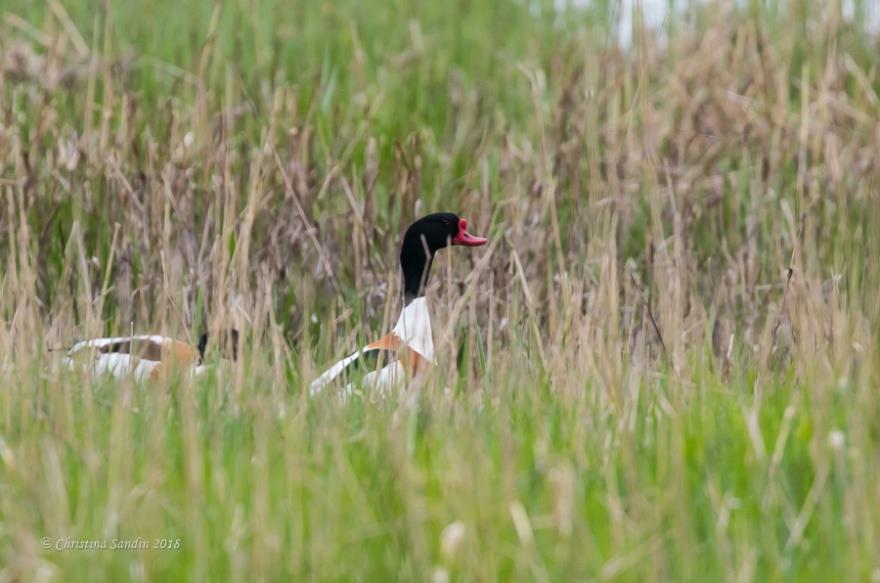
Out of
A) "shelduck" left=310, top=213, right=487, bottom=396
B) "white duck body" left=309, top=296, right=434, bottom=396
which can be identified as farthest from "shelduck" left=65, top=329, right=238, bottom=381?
"shelduck" left=310, top=213, right=487, bottom=396

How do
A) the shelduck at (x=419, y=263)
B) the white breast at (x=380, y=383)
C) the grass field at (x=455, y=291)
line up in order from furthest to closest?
the shelduck at (x=419, y=263)
the white breast at (x=380, y=383)
the grass field at (x=455, y=291)

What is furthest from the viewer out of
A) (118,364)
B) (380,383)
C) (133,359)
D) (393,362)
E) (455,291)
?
(455,291)

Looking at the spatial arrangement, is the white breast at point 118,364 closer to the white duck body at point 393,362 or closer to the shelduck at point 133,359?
the shelduck at point 133,359

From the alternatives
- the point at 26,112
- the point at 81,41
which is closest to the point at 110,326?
the point at 26,112

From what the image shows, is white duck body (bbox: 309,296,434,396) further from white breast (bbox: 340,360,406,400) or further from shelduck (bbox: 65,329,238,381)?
shelduck (bbox: 65,329,238,381)

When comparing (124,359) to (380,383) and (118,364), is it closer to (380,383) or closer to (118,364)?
(118,364)

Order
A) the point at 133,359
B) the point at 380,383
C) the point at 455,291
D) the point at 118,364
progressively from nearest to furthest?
1. the point at 133,359
2. the point at 380,383
3. the point at 118,364
4. the point at 455,291

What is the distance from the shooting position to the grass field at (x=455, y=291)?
2338 mm

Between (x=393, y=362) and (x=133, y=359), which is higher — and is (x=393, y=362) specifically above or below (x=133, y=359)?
below

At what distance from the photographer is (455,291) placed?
198 inches

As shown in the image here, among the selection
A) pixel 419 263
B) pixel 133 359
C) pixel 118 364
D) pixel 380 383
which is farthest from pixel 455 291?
pixel 133 359

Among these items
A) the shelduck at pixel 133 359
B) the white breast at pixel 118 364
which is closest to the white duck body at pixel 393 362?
the shelduck at pixel 133 359

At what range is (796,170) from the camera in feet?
20.0

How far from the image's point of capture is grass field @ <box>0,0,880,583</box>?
234 cm
